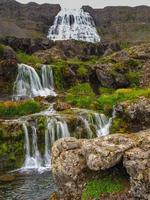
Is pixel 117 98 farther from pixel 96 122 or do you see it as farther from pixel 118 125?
pixel 96 122

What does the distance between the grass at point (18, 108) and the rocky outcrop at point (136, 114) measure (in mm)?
8528

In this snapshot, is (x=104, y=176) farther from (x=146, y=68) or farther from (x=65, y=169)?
(x=146, y=68)

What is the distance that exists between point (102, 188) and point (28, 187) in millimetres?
11273

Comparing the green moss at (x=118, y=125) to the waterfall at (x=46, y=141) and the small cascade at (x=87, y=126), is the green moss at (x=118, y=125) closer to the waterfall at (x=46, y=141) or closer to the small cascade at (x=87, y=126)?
the small cascade at (x=87, y=126)

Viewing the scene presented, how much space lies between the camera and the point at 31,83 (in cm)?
6438

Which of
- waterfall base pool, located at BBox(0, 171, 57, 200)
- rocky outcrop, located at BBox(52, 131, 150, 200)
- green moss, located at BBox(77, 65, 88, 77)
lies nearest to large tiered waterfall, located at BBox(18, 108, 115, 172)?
waterfall base pool, located at BBox(0, 171, 57, 200)

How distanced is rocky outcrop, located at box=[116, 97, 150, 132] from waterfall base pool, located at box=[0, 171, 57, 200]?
1424 cm

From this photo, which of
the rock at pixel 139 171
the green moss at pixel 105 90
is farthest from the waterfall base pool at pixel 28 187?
the green moss at pixel 105 90

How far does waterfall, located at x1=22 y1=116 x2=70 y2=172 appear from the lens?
38062 millimetres

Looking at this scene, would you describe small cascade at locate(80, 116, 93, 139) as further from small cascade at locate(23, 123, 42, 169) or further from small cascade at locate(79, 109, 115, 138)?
small cascade at locate(23, 123, 42, 169)

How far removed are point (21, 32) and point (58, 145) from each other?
527 ft

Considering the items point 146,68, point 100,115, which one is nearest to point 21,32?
point 146,68

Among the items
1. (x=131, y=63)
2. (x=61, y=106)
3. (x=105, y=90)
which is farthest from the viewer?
(x=131, y=63)

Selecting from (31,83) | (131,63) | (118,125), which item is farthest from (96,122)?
(131,63)
